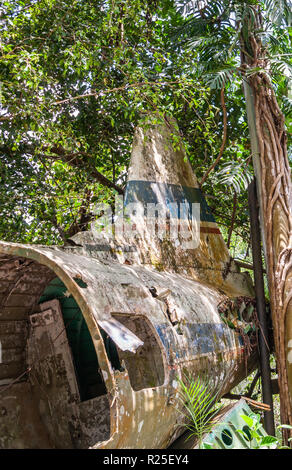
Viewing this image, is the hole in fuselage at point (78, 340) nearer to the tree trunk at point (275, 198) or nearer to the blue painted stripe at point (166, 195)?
the blue painted stripe at point (166, 195)

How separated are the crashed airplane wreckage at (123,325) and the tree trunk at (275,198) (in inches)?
19.9

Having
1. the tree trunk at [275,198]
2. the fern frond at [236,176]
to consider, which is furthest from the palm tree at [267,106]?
the fern frond at [236,176]

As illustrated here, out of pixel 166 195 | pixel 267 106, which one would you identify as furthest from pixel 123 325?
pixel 267 106

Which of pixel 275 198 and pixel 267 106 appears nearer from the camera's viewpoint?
pixel 275 198

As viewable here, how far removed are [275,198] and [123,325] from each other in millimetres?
3384

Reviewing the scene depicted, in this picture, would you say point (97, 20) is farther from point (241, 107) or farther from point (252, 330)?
point (252, 330)

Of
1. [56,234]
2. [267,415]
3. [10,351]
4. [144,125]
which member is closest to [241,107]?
[144,125]

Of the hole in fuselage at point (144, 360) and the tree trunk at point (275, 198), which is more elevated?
the tree trunk at point (275, 198)

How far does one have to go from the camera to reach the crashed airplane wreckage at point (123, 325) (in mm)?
3002

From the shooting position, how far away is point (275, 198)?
5.80 m

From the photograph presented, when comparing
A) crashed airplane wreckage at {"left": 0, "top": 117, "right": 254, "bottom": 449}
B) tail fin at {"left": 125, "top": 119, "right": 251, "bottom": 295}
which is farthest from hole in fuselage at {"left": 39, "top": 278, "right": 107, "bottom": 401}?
tail fin at {"left": 125, "top": 119, "right": 251, "bottom": 295}

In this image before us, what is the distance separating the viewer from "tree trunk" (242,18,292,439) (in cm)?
521

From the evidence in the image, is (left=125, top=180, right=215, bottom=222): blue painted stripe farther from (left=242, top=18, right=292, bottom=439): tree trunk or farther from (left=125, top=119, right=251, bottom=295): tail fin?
(left=242, top=18, right=292, bottom=439): tree trunk

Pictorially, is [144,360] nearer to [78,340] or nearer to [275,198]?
[78,340]
